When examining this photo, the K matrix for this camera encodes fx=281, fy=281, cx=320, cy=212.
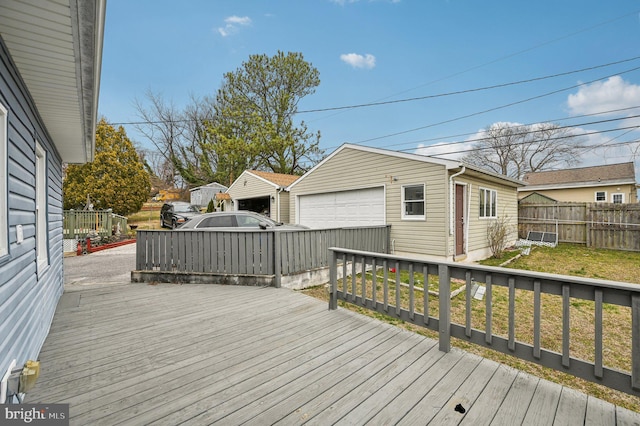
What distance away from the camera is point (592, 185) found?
1744 cm

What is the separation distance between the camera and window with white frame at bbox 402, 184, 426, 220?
8.11 m

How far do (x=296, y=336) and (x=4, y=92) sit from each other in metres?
3.16

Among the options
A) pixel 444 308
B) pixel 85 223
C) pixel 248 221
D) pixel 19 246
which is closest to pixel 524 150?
pixel 248 221

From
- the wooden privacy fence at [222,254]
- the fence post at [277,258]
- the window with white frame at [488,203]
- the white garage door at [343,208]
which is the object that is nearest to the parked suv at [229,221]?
the wooden privacy fence at [222,254]

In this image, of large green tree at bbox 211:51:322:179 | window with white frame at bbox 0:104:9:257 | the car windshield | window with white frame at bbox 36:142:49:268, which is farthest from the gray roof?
window with white frame at bbox 0:104:9:257

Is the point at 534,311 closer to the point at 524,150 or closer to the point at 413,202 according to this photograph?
the point at 413,202

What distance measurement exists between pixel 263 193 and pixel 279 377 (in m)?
12.7

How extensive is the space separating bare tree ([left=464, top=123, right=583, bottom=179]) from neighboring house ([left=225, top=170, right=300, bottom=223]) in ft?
56.8

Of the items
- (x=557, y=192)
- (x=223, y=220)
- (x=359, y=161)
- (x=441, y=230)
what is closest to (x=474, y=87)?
(x=359, y=161)

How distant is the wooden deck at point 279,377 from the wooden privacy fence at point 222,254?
1.89 meters

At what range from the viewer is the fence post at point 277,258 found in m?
5.46

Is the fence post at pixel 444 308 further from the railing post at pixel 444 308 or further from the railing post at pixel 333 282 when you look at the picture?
the railing post at pixel 333 282

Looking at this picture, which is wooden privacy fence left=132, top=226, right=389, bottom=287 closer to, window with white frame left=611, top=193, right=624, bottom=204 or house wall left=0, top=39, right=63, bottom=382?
house wall left=0, top=39, right=63, bottom=382

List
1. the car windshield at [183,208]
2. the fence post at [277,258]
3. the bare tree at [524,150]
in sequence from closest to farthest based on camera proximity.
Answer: the fence post at [277,258] → the car windshield at [183,208] → the bare tree at [524,150]
